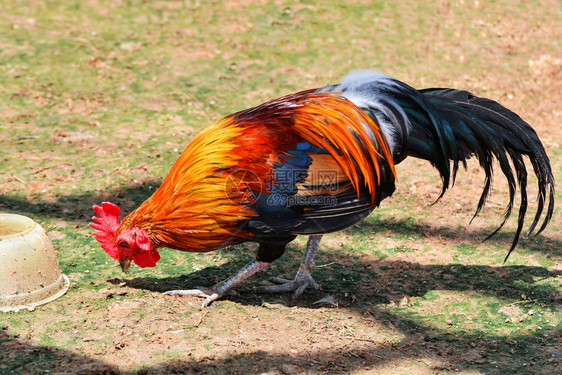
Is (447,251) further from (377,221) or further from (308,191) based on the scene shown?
(308,191)

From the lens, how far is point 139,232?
454 cm

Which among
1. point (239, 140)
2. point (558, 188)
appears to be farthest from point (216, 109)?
point (558, 188)

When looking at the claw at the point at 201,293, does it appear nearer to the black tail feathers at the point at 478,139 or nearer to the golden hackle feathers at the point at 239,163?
the golden hackle feathers at the point at 239,163

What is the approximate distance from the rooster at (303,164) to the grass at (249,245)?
23.7 inches

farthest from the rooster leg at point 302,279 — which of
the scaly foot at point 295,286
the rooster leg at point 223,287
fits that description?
the rooster leg at point 223,287

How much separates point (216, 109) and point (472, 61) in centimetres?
440

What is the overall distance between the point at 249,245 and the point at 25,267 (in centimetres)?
215

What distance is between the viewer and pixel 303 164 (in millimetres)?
4426

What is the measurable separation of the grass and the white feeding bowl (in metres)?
0.12

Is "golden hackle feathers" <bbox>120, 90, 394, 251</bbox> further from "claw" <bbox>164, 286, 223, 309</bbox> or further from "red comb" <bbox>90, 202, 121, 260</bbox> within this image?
A: "claw" <bbox>164, 286, 223, 309</bbox>

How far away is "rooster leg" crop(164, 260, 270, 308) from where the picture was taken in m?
4.78

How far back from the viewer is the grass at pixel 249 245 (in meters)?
4.30

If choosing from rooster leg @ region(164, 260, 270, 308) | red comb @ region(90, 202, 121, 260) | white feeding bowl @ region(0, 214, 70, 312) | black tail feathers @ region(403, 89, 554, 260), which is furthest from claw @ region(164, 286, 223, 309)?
black tail feathers @ region(403, 89, 554, 260)

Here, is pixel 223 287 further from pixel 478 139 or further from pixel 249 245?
pixel 478 139
